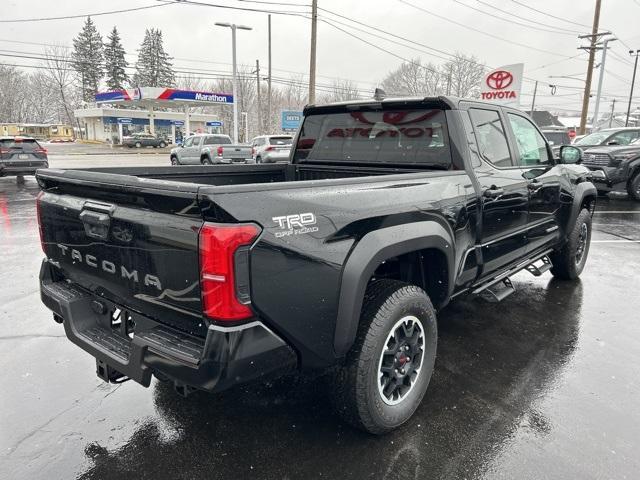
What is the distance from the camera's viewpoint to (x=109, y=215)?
2.25 metres

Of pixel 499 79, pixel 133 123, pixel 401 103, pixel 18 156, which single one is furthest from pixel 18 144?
pixel 133 123

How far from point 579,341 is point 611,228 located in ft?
20.4

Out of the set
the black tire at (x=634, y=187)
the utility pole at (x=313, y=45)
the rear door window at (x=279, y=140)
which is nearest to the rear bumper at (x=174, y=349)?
the black tire at (x=634, y=187)

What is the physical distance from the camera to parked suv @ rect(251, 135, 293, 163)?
67.7 feet

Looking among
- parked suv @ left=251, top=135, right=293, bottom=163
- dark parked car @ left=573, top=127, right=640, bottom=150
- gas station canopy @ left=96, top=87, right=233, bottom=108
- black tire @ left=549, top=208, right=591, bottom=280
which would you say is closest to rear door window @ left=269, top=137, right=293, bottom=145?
parked suv @ left=251, top=135, right=293, bottom=163

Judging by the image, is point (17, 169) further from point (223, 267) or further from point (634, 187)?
point (634, 187)

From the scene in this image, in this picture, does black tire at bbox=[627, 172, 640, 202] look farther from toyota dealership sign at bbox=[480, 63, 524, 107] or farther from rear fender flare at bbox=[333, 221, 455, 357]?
rear fender flare at bbox=[333, 221, 455, 357]

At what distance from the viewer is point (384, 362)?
2.68m

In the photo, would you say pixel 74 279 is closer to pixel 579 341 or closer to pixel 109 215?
pixel 109 215

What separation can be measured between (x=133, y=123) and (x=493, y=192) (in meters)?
59.2

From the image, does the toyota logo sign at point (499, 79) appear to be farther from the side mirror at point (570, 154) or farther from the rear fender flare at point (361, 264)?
the rear fender flare at point (361, 264)

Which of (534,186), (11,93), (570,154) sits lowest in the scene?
(534,186)

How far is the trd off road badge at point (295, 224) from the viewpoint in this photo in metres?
2.00

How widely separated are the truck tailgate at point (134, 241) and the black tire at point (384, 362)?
880 millimetres
